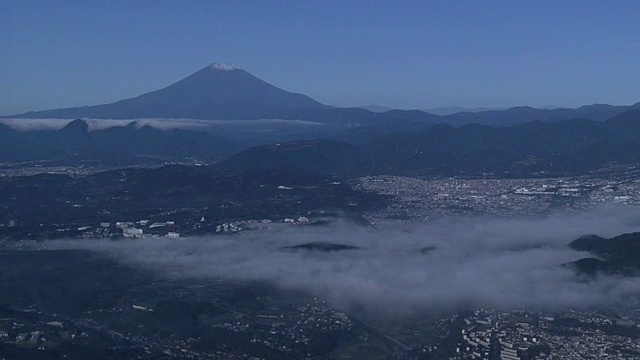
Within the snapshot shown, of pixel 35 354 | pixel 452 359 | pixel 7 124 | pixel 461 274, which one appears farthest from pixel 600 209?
pixel 7 124

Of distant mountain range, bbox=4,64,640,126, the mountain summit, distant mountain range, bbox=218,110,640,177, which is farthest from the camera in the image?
the mountain summit

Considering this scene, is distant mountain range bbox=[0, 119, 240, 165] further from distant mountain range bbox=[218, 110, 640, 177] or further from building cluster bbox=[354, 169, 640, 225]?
building cluster bbox=[354, 169, 640, 225]

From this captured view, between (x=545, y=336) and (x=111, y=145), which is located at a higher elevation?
(x=111, y=145)

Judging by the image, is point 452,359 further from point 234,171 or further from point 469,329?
point 234,171

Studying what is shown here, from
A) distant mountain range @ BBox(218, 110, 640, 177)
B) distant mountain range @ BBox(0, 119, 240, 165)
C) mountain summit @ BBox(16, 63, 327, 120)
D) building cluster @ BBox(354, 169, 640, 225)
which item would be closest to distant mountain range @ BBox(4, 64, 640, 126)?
mountain summit @ BBox(16, 63, 327, 120)

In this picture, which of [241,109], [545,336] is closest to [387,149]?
[545,336]

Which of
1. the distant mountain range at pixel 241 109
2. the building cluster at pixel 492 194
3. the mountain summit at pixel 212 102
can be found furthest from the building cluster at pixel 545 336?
the mountain summit at pixel 212 102

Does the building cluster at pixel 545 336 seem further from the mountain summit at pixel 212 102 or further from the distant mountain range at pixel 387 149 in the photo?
the mountain summit at pixel 212 102

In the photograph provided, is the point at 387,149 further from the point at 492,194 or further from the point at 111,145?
the point at 111,145
